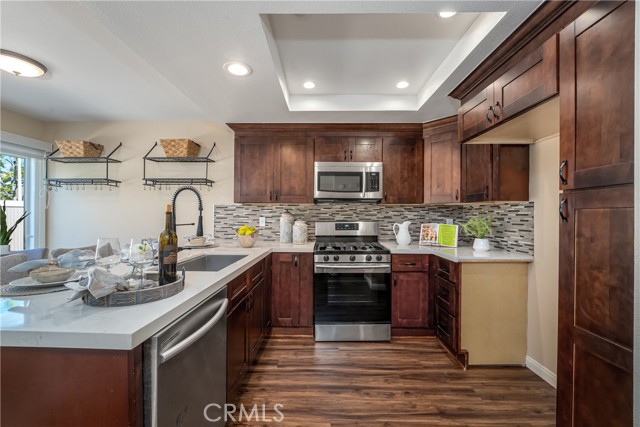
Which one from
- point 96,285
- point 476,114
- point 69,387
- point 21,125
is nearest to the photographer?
point 69,387

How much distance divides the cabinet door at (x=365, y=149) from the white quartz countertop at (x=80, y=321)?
7.50ft

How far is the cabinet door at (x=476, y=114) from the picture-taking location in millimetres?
1692

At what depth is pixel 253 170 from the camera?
117 inches

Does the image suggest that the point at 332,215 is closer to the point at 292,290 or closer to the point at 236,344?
the point at 292,290

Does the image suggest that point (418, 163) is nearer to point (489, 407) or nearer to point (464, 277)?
point (464, 277)

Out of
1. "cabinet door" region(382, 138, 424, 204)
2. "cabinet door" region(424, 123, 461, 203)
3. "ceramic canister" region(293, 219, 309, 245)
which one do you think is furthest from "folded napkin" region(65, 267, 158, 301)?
"cabinet door" region(424, 123, 461, 203)

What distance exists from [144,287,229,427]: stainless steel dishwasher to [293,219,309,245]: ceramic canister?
5.38ft

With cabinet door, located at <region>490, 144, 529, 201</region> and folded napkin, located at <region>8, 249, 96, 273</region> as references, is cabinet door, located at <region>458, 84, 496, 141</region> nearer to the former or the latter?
cabinet door, located at <region>490, 144, 529, 201</region>

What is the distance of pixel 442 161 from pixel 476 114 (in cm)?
95

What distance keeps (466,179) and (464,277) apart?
3.25ft

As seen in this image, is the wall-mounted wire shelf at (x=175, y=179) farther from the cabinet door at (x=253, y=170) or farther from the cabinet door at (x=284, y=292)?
the cabinet door at (x=284, y=292)

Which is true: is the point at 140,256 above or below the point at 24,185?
below

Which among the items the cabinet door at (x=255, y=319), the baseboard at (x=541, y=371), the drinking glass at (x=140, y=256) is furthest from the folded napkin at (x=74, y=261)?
the baseboard at (x=541, y=371)

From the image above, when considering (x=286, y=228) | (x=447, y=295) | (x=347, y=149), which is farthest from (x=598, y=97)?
(x=286, y=228)
